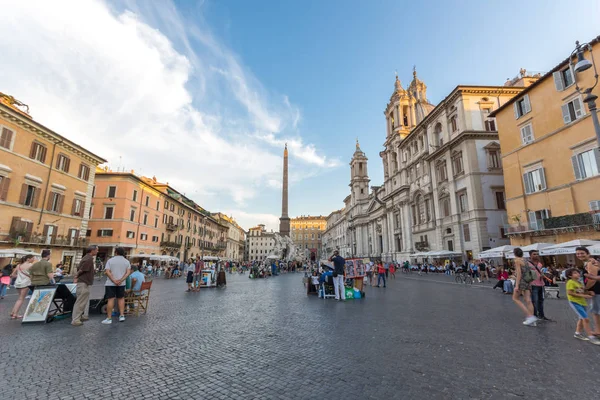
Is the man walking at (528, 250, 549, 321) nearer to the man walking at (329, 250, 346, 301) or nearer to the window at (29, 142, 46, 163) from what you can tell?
the man walking at (329, 250, 346, 301)

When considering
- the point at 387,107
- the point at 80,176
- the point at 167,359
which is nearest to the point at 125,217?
the point at 80,176


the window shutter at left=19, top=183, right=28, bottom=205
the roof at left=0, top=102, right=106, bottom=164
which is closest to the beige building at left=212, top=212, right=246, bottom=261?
the roof at left=0, top=102, right=106, bottom=164

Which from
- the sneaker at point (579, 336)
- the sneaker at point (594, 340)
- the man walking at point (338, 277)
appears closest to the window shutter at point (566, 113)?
the man walking at point (338, 277)

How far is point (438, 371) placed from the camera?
12.0 feet

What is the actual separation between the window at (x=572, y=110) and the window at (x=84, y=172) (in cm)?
3803

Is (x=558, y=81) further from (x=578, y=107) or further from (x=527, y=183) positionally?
(x=527, y=183)

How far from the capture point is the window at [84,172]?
26.2m

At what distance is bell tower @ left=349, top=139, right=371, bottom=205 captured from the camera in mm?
72688

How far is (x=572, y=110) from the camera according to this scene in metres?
18.3

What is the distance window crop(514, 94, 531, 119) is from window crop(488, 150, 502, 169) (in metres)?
6.58

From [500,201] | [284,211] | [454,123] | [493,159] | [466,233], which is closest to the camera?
[500,201]

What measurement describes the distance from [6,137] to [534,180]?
3715 cm

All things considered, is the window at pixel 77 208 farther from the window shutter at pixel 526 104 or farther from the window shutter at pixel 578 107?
the window shutter at pixel 578 107

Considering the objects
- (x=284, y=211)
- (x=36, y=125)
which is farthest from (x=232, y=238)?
(x=36, y=125)
